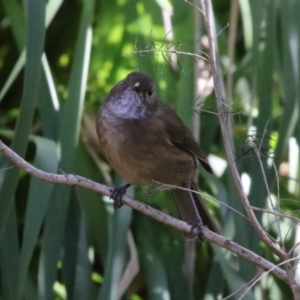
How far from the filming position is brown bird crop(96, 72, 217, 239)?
187 centimetres

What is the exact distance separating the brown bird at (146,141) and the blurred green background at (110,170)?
0.23ft

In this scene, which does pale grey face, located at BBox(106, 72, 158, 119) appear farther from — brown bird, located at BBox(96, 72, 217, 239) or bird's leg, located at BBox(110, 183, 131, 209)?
bird's leg, located at BBox(110, 183, 131, 209)

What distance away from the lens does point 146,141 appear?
190cm

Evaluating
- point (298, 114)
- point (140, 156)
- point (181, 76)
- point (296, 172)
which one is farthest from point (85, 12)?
point (296, 172)

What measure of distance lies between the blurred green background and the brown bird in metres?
0.07

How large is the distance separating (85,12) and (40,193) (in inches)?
22.9

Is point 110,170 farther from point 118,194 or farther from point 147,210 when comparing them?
point 147,210

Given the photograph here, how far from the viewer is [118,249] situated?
73.9 inches

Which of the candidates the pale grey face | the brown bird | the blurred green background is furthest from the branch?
the pale grey face

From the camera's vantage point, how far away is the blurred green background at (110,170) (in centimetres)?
180

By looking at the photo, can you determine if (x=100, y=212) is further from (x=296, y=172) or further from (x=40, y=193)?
(x=296, y=172)

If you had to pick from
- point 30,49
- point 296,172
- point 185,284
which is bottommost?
point 185,284

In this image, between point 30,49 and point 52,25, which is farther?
point 52,25

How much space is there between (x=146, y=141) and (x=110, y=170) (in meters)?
0.47
